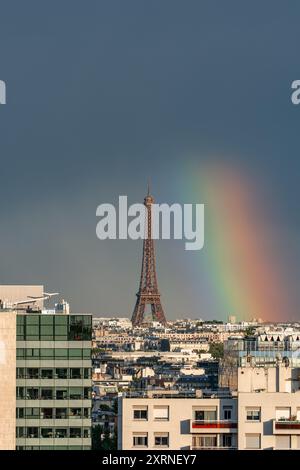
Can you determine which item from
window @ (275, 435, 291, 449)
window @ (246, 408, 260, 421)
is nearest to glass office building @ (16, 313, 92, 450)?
window @ (246, 408, 260, 421)

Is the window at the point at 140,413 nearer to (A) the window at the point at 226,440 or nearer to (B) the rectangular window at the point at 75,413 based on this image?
(A) the window at the point at 226,440

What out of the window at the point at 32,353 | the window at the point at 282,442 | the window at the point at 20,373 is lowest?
the window at the point at 282,442

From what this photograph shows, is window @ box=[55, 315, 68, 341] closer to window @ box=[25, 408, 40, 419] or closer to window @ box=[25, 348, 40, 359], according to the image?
window @ box=[25, 348, 40, 359]

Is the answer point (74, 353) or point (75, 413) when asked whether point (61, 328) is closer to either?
point (74, 353)

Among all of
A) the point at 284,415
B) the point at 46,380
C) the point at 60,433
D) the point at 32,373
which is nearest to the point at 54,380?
the point at 46,380

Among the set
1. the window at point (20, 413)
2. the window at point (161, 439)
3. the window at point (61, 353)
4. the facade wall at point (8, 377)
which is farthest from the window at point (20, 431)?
the window at point (161, 439)
